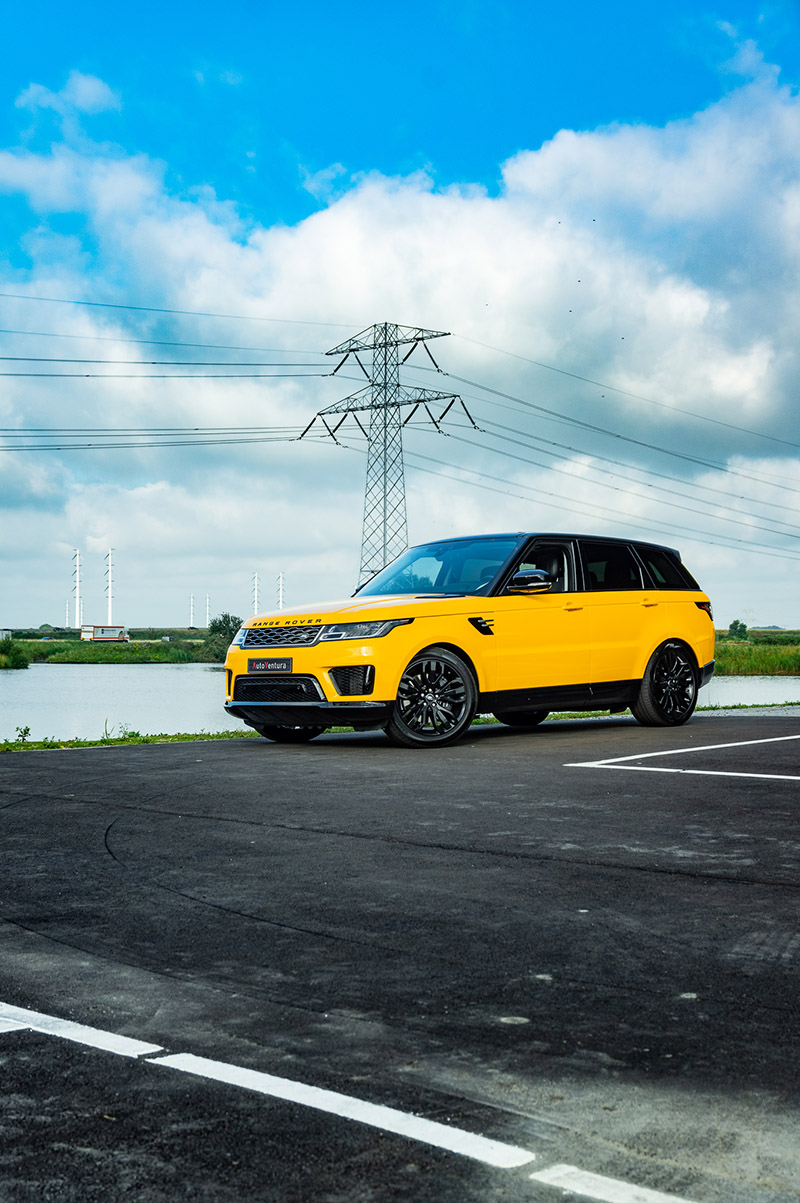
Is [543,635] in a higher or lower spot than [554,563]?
lower

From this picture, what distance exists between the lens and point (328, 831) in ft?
22.5

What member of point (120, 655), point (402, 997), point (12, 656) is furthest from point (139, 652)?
point (402, 997)

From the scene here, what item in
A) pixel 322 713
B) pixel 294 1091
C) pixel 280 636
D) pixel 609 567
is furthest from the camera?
pixel 609 567

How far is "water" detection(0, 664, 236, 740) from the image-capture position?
23203mm

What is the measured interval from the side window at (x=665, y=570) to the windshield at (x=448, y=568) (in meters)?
1.83

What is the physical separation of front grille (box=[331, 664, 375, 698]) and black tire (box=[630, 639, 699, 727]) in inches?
138

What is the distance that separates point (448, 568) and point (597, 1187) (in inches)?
407

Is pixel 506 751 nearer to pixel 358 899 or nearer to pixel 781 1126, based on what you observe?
pixel 358 899

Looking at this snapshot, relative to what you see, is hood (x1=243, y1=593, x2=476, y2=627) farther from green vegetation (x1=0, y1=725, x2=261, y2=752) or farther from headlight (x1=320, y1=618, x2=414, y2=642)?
green vegetation (x1=0, y1=725, x2=261, y2=752)

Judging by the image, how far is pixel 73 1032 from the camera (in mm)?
3484

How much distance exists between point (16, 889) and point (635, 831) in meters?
3.25

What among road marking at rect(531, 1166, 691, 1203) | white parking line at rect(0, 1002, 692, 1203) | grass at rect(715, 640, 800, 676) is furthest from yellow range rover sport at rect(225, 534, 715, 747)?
grass at rect(715, 640, 800, 676)

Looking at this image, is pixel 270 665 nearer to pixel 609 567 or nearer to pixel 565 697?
pixel 565 697

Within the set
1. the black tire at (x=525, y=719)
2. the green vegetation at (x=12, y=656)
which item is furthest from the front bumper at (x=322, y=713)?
the green vegetation at (x=12, y=656)
